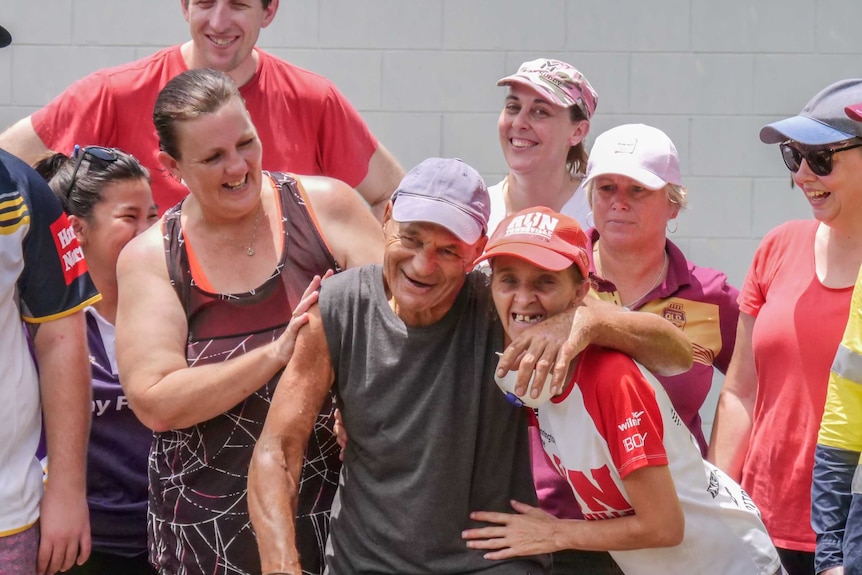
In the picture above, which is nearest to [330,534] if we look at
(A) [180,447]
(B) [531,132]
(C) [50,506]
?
(A) [180,447]

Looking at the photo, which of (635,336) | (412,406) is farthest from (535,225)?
(412,406)

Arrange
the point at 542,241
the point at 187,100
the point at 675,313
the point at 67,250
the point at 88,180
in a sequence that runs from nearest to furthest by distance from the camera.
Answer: the point at 542,241 → the point at 67,250 → the point at 187,100 → the point at 675,313 → the point at 88,180

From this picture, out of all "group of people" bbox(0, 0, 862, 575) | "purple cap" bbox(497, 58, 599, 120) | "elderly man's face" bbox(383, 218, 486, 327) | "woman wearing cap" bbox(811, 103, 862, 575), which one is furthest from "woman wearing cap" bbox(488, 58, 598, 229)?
"woman wearing cap" bbox(811, 103, 862, 575)

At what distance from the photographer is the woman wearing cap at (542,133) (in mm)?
3457

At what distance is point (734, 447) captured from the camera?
297cm

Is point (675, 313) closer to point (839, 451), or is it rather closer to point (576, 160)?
point (839, 451)

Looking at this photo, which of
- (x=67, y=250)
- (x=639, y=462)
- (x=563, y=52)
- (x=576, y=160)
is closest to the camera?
(x=639, y=462)

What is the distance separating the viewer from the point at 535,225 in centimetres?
236

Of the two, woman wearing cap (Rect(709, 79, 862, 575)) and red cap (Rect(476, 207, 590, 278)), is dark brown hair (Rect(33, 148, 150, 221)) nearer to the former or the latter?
red cap (Rect(476, 207, 590, 278))

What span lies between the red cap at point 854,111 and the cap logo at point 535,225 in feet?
2.52

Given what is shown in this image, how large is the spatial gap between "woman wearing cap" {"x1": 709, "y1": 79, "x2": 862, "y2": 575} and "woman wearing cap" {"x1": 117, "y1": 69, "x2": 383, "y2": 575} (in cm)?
100

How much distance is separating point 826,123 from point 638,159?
1.46 ft

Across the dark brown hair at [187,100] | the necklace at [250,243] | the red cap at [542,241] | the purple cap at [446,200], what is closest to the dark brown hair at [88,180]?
the dark brown hair at [187,100]

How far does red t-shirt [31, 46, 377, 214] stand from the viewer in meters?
3.47
